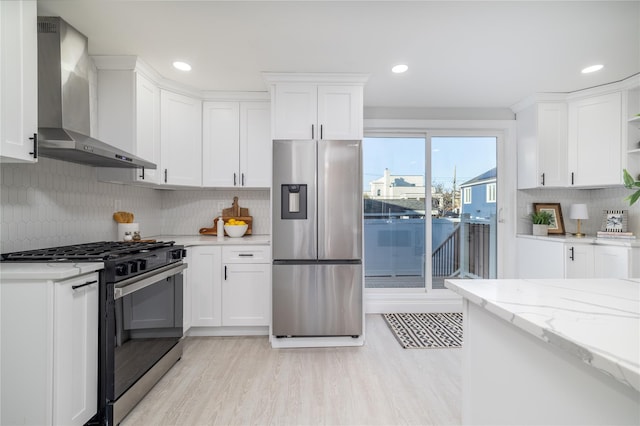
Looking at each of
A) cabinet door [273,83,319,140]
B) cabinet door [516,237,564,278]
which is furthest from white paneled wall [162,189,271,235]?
cabinet door [516,237,564,278]

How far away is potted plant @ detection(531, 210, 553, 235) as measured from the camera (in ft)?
11.6

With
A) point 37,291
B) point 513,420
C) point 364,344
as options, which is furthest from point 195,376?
point 513,420

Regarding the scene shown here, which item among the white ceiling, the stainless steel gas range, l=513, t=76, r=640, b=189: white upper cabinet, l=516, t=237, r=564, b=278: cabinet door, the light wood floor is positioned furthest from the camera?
l=516, t=237, r=564, b=278: cabinet door

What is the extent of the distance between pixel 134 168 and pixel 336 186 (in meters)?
1.76

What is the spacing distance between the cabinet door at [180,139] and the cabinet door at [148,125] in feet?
0.20

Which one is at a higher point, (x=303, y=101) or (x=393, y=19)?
(x=393, y=19)

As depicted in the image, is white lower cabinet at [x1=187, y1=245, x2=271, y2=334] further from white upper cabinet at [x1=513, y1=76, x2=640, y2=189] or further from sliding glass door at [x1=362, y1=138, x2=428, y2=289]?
white upper cabinet at [x1=513, y1=76, x2=640, y2=189]

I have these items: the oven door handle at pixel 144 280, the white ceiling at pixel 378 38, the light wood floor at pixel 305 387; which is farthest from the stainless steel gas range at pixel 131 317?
the white ceiling at pixel 378 38

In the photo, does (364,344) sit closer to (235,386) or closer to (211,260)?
(235,386)

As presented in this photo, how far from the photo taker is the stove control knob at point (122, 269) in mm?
1723

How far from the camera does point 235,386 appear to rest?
2152 millimetres

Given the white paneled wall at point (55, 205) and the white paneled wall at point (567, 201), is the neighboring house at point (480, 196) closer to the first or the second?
the white paneled wall at point (567, 201)

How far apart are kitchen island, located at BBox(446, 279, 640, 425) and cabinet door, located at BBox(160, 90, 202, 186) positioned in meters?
2.76

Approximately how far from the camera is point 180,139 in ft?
10.2
